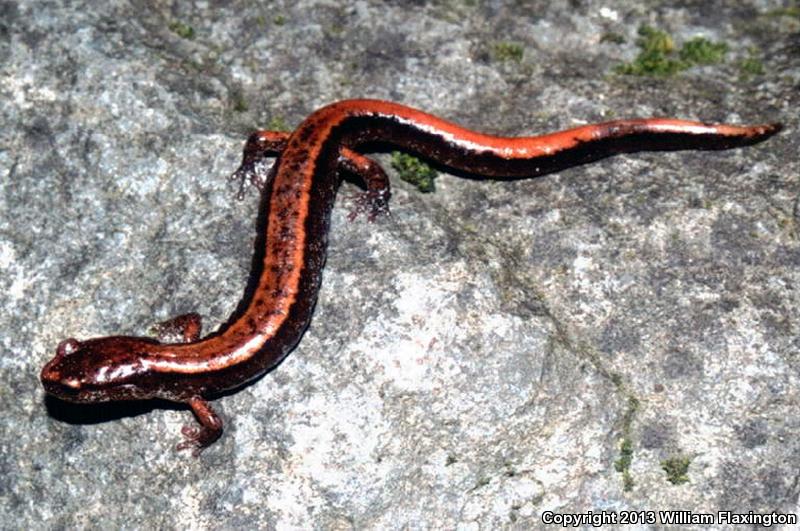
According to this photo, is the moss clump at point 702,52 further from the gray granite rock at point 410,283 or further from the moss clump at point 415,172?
the moss clump at point 415,172

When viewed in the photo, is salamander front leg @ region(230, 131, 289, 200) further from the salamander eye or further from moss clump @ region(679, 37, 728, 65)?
moss clump @ region(679, 37, 728, 65)

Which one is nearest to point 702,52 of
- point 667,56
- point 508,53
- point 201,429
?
point 667,56

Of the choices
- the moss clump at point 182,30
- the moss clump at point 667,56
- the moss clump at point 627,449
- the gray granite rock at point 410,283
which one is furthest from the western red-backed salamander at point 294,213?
the moss clump at point 627,449

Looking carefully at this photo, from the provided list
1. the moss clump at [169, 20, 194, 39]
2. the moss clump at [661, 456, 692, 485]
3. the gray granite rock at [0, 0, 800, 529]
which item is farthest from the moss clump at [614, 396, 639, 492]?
the moss clump at [169, 20, 194, 39]

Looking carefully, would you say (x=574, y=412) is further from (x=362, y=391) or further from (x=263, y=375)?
(x=263, y=375)

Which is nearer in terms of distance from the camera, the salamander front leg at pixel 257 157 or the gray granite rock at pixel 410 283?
the gray granite rock at pixel 410 283

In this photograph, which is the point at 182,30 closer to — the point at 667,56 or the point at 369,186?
the point at 369,186

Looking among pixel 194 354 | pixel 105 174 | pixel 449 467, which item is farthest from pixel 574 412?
pixel 105 174
